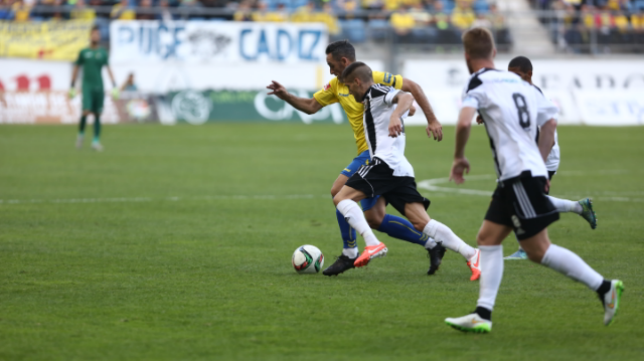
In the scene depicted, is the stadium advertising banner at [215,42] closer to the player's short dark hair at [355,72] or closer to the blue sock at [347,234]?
the blue sock at [347,234]

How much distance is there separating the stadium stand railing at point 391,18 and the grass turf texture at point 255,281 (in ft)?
63.6

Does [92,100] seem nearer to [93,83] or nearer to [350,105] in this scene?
[93,83]

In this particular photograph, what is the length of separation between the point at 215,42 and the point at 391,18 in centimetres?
744

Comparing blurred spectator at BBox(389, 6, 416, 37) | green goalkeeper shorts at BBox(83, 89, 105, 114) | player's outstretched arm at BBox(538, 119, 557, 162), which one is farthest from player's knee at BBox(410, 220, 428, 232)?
blurred spectator at BBox(389, 6, 416, 37)

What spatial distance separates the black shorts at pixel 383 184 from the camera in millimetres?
6668

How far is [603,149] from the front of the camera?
2047 cm

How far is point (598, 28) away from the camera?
34219 millimetres

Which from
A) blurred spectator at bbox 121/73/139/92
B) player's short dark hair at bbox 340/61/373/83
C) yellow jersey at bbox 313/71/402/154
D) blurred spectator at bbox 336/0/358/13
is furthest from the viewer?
blurred spectator at bbox 336/0/358/13

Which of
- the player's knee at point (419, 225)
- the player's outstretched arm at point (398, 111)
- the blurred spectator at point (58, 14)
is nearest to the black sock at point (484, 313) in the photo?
the player's outstretched arm at point (398, 111)

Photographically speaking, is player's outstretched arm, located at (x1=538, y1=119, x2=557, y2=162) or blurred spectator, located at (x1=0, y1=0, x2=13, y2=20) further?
blurred spectator, located at (x1=0, y1=0, x2=13, y2=20)

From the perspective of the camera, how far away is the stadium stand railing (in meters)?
32.9

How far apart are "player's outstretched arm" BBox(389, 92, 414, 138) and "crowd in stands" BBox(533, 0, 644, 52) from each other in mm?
29870

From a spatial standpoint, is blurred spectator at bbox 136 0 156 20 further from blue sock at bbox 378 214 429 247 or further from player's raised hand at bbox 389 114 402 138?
player's raised hand at bbox 389 114 402 138

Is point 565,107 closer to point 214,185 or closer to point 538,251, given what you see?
point 214,185
